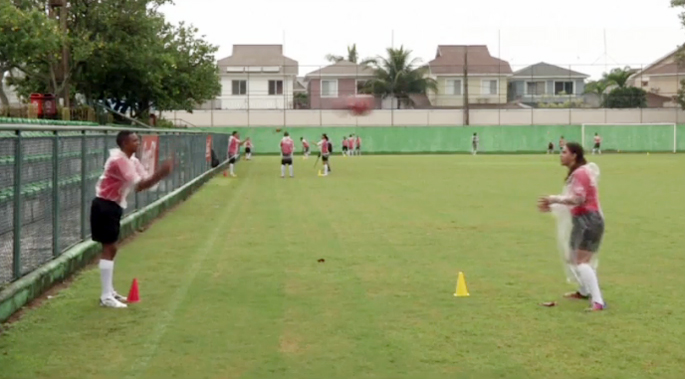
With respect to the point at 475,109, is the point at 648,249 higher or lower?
lower

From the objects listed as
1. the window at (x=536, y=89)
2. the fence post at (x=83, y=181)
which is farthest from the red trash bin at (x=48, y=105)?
the window at (x=536, y=89)

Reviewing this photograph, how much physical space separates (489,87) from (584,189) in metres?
79.6

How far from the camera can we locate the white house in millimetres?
82750

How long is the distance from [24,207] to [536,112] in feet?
239

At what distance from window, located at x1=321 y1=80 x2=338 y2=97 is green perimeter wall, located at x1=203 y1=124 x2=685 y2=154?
10.3 metres

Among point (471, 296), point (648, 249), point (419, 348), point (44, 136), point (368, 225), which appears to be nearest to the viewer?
point (419, 348)

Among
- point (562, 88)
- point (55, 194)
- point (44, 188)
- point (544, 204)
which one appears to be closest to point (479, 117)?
point (562, 88)

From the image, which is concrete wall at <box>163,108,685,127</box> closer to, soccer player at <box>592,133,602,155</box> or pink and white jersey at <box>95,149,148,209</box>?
soccer player at <box>592,133,602,155</box>

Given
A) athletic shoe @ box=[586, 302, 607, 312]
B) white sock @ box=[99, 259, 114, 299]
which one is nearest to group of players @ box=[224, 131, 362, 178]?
white sock @ box=[99, 259, 114, 299]

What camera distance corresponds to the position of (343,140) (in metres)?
73.9

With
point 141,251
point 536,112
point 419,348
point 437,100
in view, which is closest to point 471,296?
point 419,348

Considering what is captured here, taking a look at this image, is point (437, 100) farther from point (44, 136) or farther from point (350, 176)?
point (44, 136)

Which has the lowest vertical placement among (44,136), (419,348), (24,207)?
(419,348)

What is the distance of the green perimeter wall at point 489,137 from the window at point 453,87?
10251 mm
